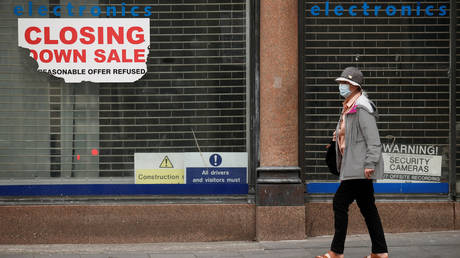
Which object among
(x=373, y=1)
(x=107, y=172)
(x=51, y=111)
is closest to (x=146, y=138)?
(x=107, y=172)

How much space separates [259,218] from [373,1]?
283 centimetres

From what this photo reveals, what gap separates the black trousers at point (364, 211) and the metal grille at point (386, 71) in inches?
67.5

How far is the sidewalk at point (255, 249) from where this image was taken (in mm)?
7371

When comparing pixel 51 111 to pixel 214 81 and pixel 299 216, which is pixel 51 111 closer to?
pixel 214 81

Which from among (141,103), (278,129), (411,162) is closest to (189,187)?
(141,103)

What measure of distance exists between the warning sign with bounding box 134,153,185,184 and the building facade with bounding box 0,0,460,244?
16mm

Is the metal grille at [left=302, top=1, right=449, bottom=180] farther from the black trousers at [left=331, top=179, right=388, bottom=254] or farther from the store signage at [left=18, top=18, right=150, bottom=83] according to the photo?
the store signage at [left=18, top=18, right=150, bottom=83]

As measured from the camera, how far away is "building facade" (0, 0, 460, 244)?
8.06m

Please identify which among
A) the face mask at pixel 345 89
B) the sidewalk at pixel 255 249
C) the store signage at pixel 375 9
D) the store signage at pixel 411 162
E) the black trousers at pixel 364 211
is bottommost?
the sidewalk at pixel 255 249

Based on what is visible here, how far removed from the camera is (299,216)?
805cm

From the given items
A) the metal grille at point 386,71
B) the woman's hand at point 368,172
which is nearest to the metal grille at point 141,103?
the metal grille at point 386,71

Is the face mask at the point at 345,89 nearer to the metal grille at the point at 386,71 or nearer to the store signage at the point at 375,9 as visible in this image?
the metal grille at the point at 386,71

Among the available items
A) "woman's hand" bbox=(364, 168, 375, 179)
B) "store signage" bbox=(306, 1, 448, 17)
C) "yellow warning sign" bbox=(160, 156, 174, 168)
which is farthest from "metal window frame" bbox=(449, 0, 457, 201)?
"yellow warning sign" bbox=(160, 156, 174, 168)

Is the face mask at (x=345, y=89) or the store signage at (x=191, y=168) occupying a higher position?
the face mask at (x=345, y=89)
